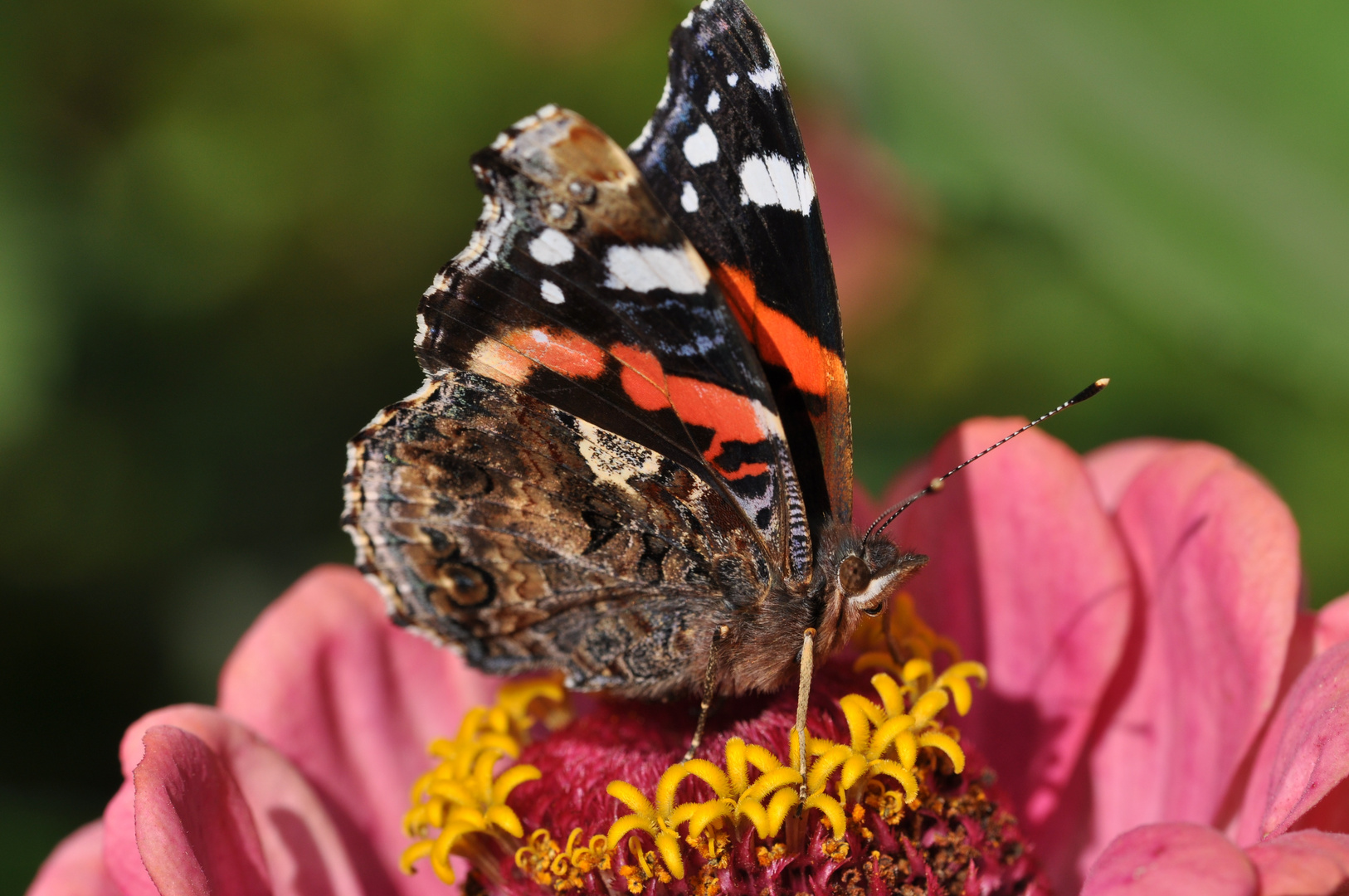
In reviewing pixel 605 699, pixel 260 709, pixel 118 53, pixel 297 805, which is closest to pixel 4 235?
pixel 118 53

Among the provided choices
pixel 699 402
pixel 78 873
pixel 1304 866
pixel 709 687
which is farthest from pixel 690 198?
pixel 78 873

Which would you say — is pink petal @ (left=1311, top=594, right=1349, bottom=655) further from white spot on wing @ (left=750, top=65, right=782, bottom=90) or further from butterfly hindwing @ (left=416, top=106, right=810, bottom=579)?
white spot on wing @ (left=750, top=65, right=782, bottom=90)

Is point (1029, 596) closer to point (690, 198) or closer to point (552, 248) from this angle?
point (690, 198)

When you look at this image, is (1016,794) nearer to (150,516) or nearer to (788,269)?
(788,269)

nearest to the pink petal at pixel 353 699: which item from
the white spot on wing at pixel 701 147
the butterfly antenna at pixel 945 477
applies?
the butterfly antenna at pixel 945 477

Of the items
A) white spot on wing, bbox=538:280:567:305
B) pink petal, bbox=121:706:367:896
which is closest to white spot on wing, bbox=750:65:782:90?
white spot on wing, bbox=538:280:567:305

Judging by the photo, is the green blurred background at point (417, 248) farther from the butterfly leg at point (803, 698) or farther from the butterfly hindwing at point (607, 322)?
the butterfly leg at point (803, 698)
